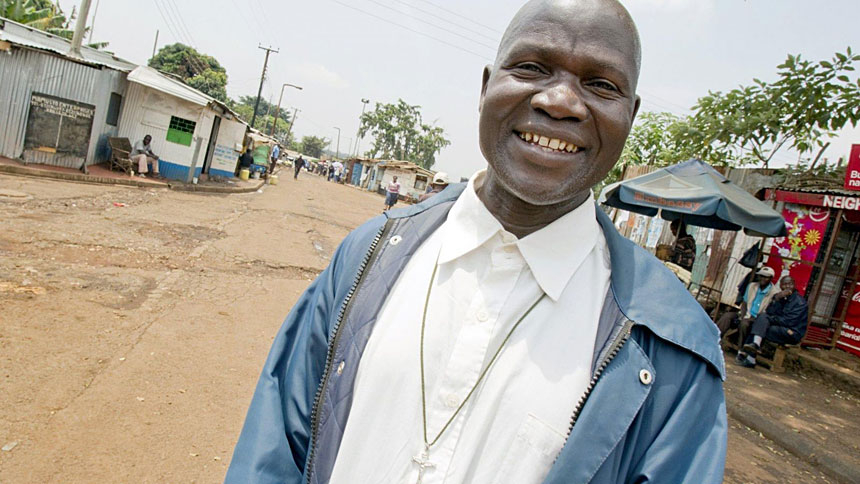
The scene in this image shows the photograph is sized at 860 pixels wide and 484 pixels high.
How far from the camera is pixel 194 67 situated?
187 feet

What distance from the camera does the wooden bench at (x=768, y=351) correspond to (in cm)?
742

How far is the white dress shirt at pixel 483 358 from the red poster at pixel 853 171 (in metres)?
7.74

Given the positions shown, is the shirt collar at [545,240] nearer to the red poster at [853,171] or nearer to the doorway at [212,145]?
the red poster at [853,171]

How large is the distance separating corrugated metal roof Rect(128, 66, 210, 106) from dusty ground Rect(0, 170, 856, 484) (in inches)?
259

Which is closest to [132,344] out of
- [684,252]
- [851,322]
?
[684,252]

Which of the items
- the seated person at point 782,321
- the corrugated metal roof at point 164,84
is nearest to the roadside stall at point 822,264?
the seated person at point 782,321

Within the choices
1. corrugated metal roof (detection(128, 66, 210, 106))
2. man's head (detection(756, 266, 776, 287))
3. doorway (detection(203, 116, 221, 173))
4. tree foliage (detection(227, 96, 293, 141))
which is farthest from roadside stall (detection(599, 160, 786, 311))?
tree foliage (detection(227, 96, 293, 141))

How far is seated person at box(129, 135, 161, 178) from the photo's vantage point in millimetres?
14742

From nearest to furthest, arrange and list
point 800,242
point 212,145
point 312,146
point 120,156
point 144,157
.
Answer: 1. point 800,242
2. point 120,156
3. point 144,157
4. point 212,145
5. point 312,146

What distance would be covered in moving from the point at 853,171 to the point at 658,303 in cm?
790

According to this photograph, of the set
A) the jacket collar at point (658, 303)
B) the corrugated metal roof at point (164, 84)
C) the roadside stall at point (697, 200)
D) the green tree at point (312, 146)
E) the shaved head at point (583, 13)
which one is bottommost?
the jacket collar at point (658, 303)

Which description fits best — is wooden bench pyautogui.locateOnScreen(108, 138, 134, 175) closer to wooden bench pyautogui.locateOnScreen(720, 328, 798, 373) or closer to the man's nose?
wooden bench pyautogui.locateOnScreen(720, 328, 798, 373)

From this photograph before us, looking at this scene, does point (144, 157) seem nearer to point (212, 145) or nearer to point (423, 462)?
point (212, 145)

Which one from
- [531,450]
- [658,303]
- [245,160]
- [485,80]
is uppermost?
[485,80]
